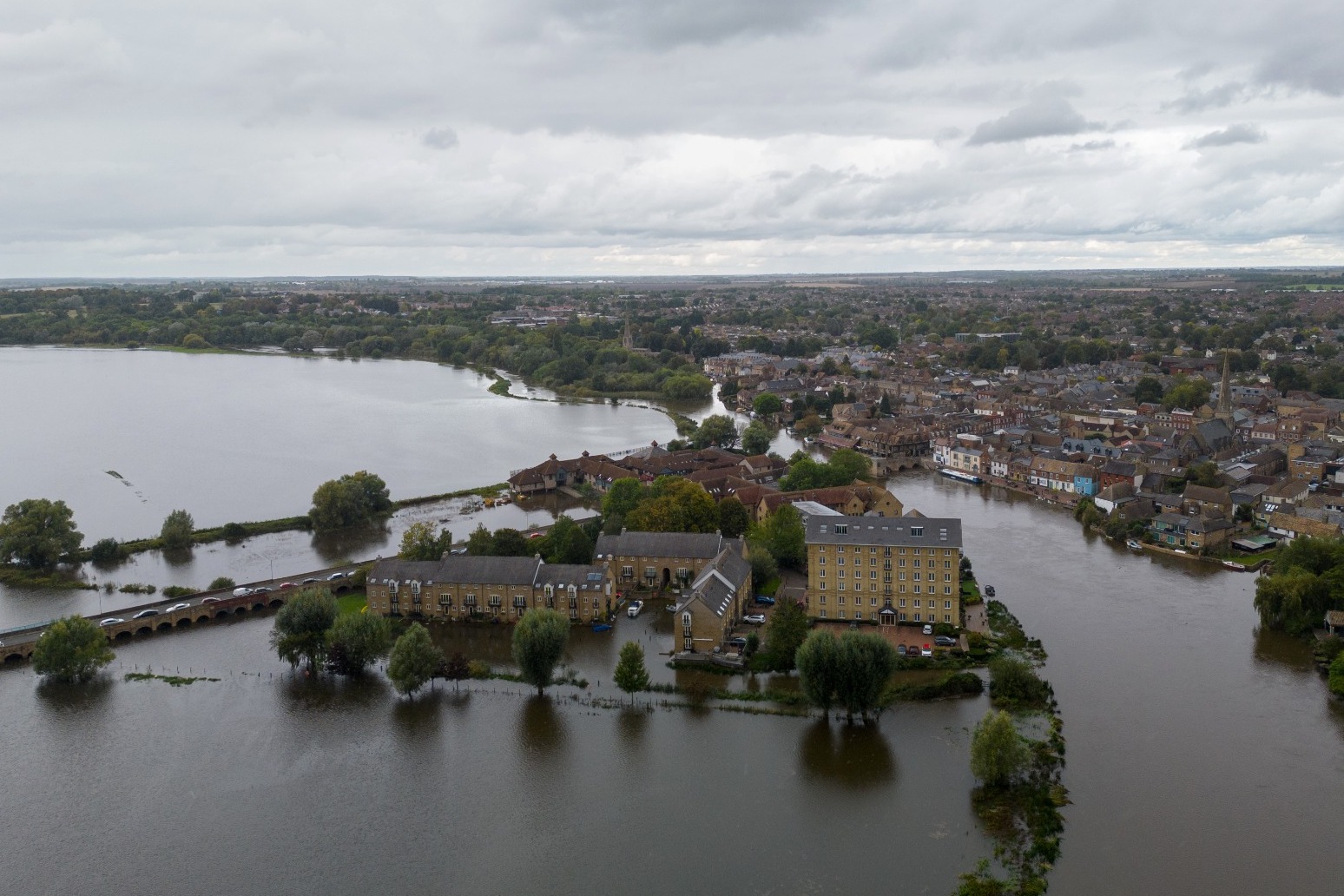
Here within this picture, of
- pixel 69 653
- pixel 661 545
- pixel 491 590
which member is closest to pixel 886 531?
pixel 661 545

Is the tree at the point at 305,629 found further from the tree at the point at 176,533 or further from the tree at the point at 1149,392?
the tree at the point at 1149,392

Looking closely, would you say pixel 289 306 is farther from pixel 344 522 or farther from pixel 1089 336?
pixel 344 522

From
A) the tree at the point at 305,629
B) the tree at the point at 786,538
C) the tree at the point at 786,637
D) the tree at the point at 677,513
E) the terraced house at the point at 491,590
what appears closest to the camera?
the tree at the point at 786,637

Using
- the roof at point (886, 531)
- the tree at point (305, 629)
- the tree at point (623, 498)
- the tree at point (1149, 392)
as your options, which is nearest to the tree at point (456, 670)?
the tree at point (305, 629)

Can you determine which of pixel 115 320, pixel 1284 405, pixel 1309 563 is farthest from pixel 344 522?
pixel 115 320

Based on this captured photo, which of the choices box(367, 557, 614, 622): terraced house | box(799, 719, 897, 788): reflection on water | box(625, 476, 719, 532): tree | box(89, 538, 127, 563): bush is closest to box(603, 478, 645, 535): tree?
box(625, 476, 719, 532): tree

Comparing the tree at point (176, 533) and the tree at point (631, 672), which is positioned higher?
the tree at point (176, 533)
